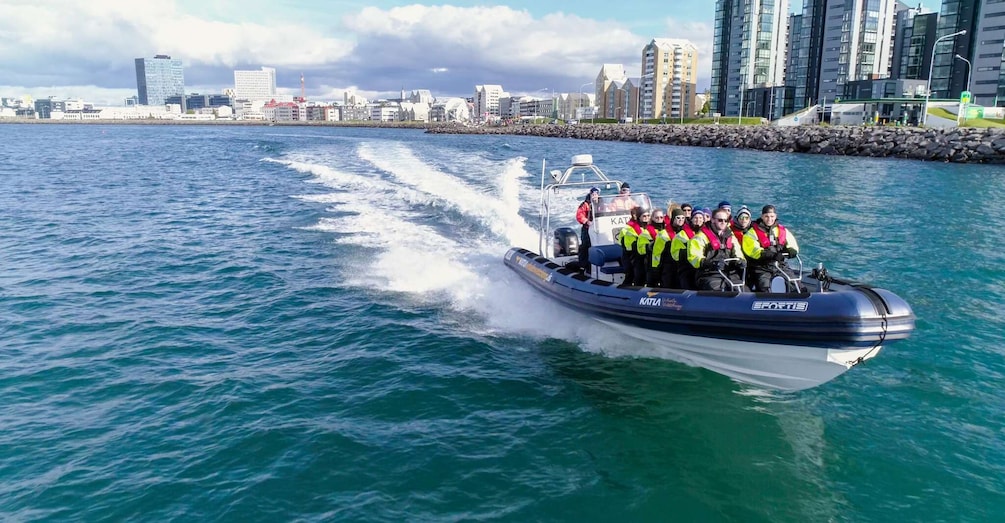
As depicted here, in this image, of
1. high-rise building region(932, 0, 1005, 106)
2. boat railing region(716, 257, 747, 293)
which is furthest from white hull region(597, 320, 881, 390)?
high-rise building region(932, 0, 1005, 106)

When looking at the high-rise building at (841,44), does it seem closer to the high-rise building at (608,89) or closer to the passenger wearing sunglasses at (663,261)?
the high-rise building at (608,89)

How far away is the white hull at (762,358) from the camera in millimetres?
6812

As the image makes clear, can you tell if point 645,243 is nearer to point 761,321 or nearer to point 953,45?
point 761,321

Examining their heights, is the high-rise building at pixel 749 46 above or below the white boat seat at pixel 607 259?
above

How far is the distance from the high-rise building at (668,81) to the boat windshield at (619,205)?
12050 cm

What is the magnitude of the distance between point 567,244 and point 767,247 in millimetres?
4295

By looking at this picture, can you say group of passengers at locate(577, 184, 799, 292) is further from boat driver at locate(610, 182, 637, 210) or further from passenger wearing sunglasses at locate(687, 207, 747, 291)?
boat driver at locate(610, 182, 637, 210)

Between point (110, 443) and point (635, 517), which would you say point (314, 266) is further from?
point (635, 517)

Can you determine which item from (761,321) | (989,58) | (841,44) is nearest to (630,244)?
(761,321)

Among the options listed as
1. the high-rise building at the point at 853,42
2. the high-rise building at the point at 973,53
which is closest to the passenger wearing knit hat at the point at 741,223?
the high-rise building at the point at 973,53

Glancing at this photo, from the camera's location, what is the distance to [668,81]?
127812 mm

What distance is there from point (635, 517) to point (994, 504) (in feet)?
10.5

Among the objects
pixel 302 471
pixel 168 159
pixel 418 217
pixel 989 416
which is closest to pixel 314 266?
pixel 418 217

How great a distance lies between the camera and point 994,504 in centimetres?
576
